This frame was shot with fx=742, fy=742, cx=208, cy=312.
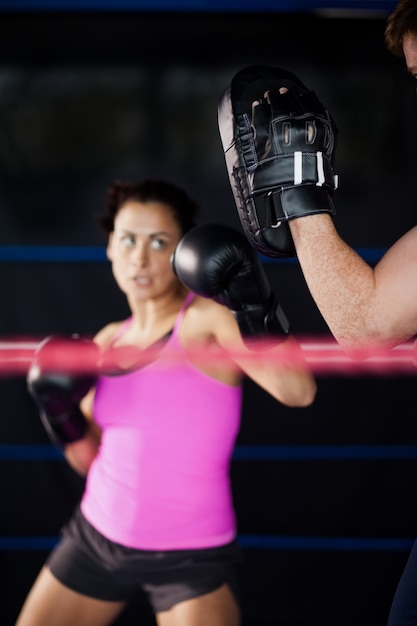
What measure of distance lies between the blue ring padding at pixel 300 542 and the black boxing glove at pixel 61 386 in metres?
0.68

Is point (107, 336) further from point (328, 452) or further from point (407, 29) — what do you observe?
point (407, 29)

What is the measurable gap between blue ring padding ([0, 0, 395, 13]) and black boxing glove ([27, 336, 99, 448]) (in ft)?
2.85

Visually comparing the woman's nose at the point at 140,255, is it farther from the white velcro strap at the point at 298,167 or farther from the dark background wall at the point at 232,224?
the white velcro strap at the point at 298,167

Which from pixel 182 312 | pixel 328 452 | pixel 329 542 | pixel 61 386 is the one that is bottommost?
pixel 329 542

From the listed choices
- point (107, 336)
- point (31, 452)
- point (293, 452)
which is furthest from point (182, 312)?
point (31, 452)

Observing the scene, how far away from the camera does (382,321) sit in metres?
1.04

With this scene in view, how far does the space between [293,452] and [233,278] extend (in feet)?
3.27

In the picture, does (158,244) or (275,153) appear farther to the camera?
(158,244)

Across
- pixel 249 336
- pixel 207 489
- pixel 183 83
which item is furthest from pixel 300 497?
pixel 183 83

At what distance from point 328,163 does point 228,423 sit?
0.73 meters

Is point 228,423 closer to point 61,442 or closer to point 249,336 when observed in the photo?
point 249,336

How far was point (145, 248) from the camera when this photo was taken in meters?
1.82

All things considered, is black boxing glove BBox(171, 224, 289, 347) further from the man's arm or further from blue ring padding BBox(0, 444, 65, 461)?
blue ring padding BBox(0, 444, 65, 461)

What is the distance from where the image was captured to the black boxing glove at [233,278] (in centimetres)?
150
